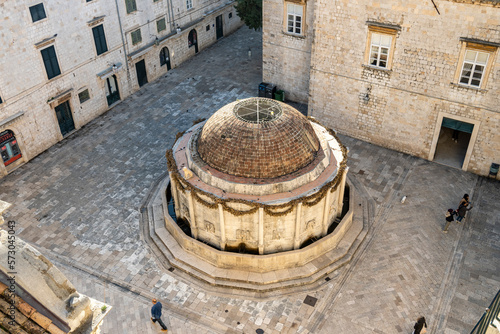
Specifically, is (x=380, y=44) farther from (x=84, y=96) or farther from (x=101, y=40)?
(x=84, y=96)

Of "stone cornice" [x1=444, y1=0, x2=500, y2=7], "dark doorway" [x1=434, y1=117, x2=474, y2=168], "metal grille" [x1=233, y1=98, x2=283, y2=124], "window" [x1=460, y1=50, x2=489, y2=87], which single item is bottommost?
"dark doorway" [x1=434, y1=117, x2=474, y2=168]

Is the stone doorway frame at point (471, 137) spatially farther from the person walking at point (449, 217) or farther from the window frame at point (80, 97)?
the window frame at point (80, 97)

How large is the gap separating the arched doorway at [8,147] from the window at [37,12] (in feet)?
21.9

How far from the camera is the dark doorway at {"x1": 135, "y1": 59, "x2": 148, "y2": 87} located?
34125 mm

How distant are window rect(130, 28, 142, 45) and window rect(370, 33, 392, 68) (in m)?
17.3

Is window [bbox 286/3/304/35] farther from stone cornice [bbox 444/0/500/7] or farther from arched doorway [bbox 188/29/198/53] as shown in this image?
arched doorway [bbox 188/29/198/53]

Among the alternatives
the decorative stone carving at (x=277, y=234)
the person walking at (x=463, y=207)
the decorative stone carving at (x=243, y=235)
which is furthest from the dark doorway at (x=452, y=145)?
the decorative stone carving at (x=243, y=235)

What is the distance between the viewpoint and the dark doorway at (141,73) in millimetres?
34125

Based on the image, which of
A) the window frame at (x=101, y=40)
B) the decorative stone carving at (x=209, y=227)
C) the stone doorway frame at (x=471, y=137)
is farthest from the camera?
the window frame at (x=101, y=40)

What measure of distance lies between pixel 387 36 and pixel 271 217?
12575mm

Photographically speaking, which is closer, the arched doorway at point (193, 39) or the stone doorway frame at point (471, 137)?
the stone doorway frame at point (471, 137)

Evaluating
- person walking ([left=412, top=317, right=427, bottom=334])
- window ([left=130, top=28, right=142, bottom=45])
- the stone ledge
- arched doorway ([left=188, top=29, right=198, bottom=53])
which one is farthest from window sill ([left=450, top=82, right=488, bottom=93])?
arched doorway ([left=188, top=29, right=198, bottom=53])

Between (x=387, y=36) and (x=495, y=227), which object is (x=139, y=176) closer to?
(x=387, y=36)

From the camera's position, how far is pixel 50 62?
88.6ft
